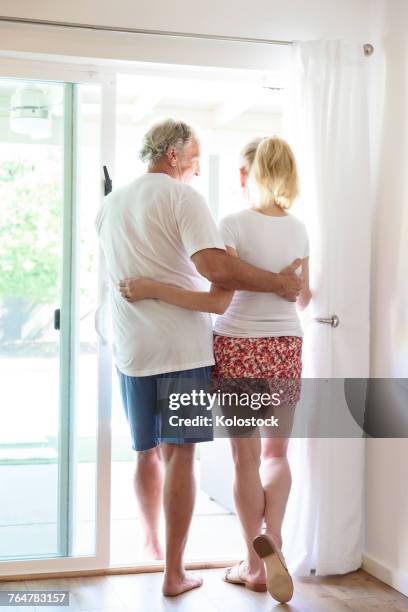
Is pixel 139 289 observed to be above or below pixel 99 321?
above

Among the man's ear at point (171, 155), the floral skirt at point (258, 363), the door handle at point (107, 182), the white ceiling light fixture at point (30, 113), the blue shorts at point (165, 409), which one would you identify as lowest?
the blue shorts at point (165, 409)

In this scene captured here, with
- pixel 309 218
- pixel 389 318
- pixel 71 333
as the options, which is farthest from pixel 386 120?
pixel 71 333

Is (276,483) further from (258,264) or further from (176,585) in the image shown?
(258,264)

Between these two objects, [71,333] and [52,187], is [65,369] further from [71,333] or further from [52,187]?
[52,187]

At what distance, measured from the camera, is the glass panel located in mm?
2961

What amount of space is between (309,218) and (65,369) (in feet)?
3.48

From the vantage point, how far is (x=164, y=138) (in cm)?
273

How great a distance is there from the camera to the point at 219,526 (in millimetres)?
3676

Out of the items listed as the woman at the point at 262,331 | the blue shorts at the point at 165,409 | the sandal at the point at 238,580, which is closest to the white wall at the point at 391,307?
the woman at the point at 262,331

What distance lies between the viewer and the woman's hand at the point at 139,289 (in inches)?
104

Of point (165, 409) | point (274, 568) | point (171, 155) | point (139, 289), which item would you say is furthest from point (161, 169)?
point (274, 568)

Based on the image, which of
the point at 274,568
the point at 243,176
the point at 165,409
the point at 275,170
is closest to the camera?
the point at 274,568

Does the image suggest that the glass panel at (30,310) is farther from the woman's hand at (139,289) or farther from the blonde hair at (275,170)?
the blonde hair at (275,170)

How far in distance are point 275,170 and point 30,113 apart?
0.92 meters
